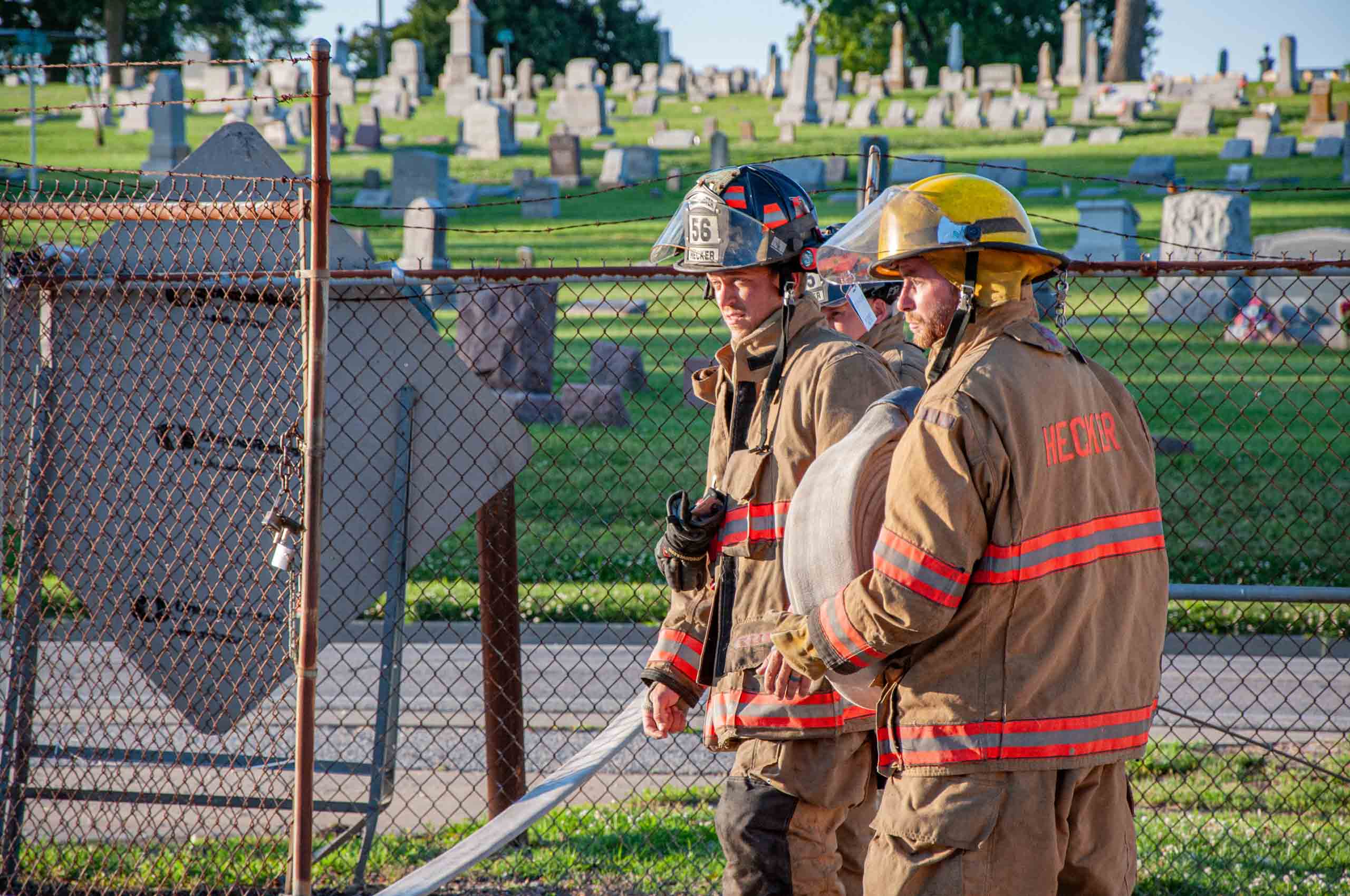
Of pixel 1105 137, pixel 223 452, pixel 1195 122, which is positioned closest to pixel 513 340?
pixel 223 452

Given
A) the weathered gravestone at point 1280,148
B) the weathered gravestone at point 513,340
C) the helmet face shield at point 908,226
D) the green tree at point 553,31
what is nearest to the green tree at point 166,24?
the green tree at point 553,31

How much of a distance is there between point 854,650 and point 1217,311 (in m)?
15.3

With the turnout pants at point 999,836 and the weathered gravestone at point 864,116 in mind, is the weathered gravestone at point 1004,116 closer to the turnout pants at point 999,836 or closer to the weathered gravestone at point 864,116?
the weathered gravestone at point 864,116

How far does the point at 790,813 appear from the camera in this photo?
3041 mm

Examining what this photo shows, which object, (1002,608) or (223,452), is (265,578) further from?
(1002,608)

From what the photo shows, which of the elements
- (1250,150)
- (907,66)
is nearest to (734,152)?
(1250,150)

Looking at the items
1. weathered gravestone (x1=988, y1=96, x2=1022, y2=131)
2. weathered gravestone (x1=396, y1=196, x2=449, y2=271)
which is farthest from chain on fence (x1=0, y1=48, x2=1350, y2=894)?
weathered gravestone (x1=988, y1=96, x2=1022, y2=131)

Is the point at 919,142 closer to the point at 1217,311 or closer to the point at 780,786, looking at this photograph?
the point at 1217,311

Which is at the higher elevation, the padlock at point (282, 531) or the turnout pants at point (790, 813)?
the padlock at point (282, 531)

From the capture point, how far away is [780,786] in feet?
9.96

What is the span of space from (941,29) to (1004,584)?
60404 millimetres

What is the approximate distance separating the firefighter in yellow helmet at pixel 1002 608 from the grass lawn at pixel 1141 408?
247cm

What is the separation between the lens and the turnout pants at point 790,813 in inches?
119

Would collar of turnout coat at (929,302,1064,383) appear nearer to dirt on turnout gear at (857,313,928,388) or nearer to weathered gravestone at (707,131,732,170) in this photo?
dirt on turnout gear at (857,313,928,388)
